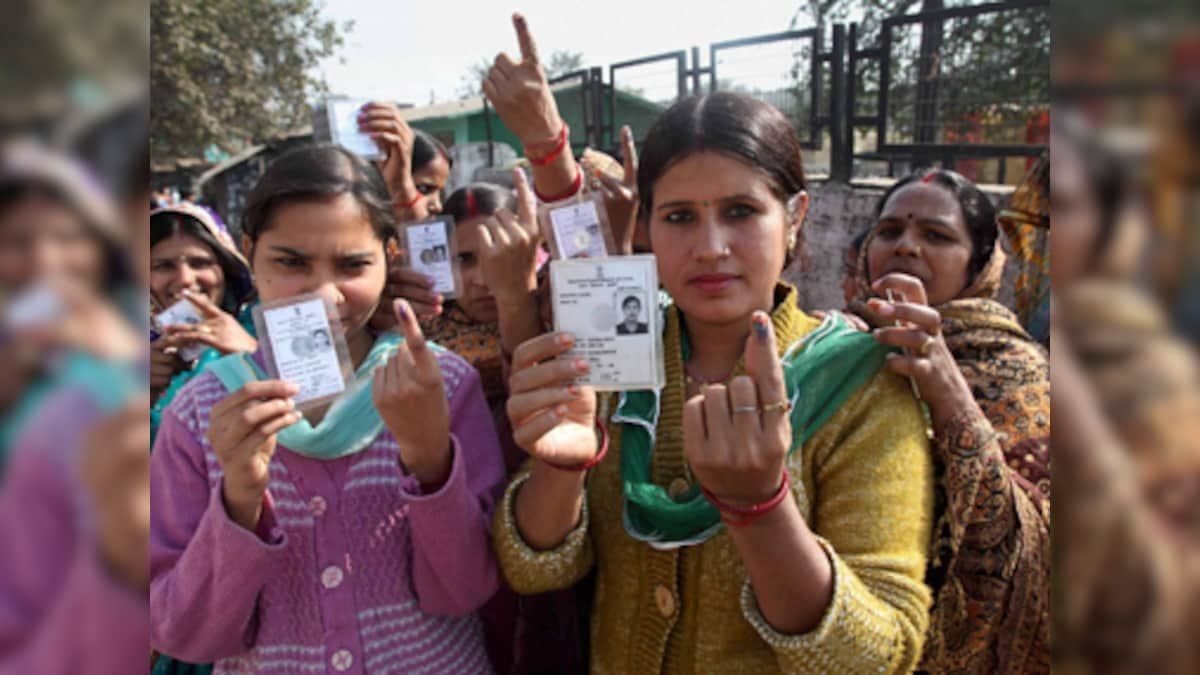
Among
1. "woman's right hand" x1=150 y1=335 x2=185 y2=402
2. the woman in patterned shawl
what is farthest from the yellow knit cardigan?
"woman's right hand" x1=150 y1=335 x2=185 y2=402

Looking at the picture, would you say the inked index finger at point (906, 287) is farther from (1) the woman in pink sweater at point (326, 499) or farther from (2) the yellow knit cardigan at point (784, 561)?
(1) the woman in pink sweater at point (326, 499)

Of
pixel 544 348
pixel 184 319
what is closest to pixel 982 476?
pixel 544 348

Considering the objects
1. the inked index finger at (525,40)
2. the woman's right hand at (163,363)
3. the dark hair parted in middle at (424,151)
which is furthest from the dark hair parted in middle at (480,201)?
the woman's right hand at (163,363)

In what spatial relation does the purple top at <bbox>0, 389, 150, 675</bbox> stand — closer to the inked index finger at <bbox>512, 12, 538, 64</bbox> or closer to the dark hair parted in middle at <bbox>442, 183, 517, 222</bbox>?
the inked index finger at <bbox>512, 12, 538, 64</bbox>

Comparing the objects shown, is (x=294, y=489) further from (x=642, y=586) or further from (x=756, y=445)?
(x=756, y=445)

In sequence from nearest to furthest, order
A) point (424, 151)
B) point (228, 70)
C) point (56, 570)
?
1. point (56, 570)
2. point (424, 151)
3. point (228, 70)

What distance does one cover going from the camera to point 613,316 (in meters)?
1.60

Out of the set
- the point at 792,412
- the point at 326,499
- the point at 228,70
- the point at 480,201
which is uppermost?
the point at 228,70

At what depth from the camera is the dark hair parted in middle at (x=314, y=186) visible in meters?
1.88

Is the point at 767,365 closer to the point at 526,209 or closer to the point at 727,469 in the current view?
the point at 727,469

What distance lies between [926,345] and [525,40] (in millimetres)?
1327

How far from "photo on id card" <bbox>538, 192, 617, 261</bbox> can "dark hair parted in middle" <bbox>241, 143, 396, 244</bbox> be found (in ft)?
1.49

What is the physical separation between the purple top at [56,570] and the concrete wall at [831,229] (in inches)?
264

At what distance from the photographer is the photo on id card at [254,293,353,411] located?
162cm
